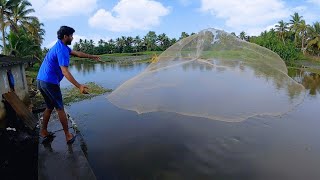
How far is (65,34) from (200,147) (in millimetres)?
4258

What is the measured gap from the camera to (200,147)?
7301mm

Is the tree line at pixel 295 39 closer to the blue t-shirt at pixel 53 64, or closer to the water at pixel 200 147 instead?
the water at pixel 200 147

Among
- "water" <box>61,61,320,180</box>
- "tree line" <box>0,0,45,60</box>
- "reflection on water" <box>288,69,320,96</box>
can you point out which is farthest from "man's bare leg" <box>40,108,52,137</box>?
"tree line" <box>0,0,45,60</box>

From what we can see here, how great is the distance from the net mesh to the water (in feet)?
4.30

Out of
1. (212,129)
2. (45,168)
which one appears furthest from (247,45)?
(45,168)

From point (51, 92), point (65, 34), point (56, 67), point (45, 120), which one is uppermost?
point (65, 34)

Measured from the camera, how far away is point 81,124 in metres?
10.1

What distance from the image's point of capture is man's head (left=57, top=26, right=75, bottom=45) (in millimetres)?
4547

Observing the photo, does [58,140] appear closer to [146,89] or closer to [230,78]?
[146,89]

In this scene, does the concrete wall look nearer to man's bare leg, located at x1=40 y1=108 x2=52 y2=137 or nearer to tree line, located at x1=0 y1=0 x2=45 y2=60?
man's bare leg, located at x1=40 y1=108 x2=52 y2=137

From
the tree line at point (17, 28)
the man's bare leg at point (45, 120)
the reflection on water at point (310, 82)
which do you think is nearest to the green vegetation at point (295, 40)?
the reflection on water at point (310, 82)

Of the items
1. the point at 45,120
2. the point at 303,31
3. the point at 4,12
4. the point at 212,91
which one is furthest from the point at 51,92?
the point at 303,31

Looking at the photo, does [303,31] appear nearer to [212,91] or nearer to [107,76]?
[107,76]

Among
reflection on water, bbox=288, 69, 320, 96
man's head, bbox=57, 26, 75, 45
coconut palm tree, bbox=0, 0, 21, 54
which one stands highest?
coconut palm tree, bbox=0, 0, 21, 54
